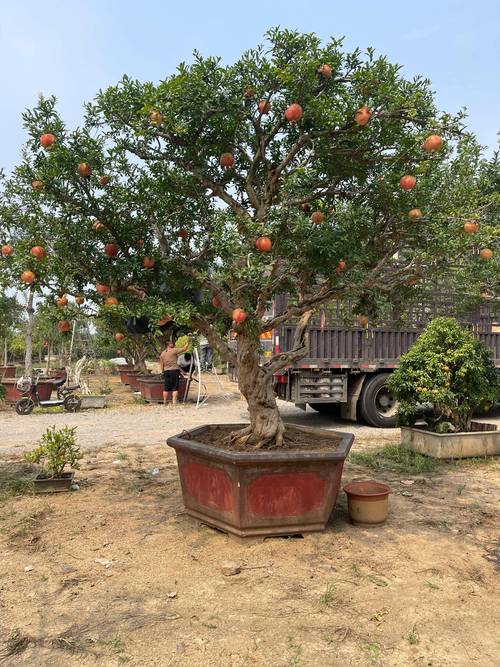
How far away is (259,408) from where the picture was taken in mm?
4883

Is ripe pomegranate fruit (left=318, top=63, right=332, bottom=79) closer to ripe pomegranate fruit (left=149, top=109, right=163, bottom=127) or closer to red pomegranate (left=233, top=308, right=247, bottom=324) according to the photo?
ripe pomegranate fruit (left=149, top=109, right=163, bottom=127)

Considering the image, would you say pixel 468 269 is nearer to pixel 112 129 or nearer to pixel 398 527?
pixel 398 527

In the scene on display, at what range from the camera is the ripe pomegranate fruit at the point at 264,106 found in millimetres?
3951

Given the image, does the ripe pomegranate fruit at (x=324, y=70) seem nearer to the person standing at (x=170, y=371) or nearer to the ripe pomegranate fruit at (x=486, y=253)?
the ripe pomegranate fruit at (x=486, y=253)

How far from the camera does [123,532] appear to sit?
4406mm

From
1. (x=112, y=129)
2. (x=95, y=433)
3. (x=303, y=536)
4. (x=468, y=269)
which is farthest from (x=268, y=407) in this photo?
(x=95, y=433)

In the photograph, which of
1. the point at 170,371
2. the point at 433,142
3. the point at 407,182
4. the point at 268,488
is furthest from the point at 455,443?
the point at 170,371

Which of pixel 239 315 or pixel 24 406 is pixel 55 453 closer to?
pixel 239 315

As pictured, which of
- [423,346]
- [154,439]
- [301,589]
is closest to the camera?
[301,589]

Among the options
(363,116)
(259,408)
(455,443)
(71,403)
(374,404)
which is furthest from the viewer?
(71,403)

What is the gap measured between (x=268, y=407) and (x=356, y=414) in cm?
578

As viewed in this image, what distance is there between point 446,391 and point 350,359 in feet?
9.92

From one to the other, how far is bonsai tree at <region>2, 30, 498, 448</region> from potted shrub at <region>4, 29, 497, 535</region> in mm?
13

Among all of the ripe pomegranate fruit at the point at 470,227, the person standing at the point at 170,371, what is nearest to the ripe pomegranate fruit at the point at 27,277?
the ripe pomegranate fruit at the point at 470,227
